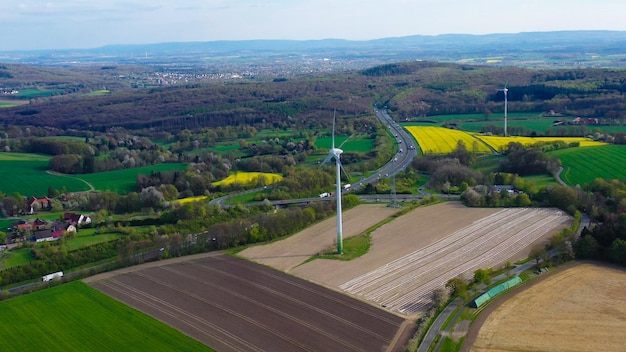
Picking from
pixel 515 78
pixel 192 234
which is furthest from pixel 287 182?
pixel 515 78

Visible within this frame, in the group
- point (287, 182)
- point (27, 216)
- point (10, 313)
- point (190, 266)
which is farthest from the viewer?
point (287, 182)

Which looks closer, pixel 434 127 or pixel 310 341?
pixel 310 341

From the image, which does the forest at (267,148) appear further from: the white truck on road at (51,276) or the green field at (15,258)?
the white truck on road at (51,276)

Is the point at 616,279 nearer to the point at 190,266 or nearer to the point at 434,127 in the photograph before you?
the point at 190,266

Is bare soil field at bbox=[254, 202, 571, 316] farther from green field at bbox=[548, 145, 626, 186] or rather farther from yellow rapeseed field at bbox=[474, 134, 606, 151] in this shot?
yellow rapeseed field at bbox=[474, 134, 606, 151]

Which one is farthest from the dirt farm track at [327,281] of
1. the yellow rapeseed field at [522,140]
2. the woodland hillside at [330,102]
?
the woodland hillside at [330,102]

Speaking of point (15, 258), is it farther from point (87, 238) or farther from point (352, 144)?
point (352, 144)

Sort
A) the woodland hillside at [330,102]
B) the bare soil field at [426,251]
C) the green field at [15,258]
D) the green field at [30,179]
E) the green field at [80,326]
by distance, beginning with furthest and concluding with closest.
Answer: the woodland hillside at [330,102] < the green field at [30,179] < the green field at [15,258] < the bare soil field at [426,251] < the green field at [80,326]
